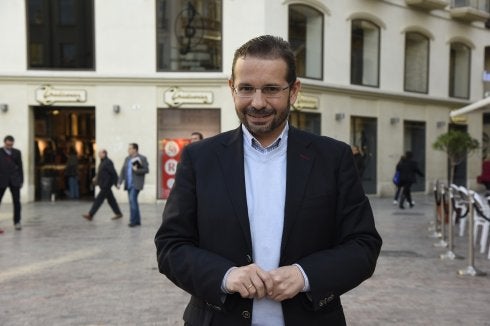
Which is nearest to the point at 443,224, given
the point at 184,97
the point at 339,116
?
the point at 184,97

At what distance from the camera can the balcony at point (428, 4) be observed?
23573mm

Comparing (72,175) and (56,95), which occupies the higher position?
(56,95)

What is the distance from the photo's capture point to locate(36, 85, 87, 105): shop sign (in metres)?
19.1

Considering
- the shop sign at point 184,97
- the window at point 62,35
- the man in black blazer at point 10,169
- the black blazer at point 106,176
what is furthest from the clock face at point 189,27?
the man in black blazer at point 10,169

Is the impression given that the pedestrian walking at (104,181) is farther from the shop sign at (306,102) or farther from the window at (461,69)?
the window at (461,69)

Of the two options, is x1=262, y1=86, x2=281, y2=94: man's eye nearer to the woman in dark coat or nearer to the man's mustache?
the man's mustache

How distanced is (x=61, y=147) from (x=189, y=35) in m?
5.89

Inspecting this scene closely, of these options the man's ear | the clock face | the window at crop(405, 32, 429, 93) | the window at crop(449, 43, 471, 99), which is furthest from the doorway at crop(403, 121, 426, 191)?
the man's ear

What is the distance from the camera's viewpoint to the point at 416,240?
1110 centimetres

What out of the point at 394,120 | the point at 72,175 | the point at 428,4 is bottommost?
the point at 72,175

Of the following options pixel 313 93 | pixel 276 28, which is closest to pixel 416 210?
pixel 313 93

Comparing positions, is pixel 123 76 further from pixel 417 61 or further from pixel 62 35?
pixel 417 61

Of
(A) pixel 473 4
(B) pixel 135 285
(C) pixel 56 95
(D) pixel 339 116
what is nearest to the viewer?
(B) pixel 135 285

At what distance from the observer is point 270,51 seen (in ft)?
6.79
